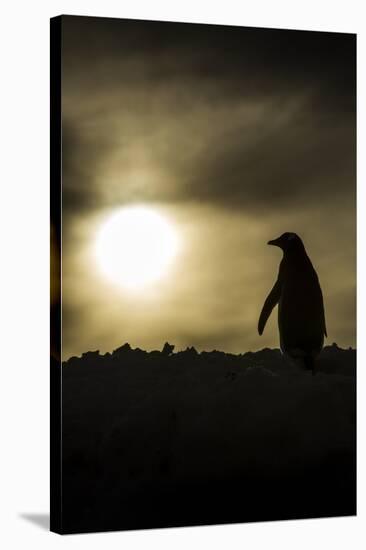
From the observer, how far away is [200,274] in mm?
10156

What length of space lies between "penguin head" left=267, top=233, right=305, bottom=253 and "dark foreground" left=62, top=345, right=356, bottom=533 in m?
0.65

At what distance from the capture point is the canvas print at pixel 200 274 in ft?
32.3

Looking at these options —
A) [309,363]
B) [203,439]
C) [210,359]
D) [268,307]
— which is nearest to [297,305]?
[268,307]

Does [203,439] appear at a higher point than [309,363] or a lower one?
lower

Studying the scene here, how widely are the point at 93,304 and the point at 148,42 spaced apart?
1.59m

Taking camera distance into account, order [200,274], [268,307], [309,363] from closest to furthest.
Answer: [200,274] → [268,307] → [309,363]

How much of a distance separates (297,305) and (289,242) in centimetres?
42

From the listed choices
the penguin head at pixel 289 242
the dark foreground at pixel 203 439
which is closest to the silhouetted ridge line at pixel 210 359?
the dark foreground at pixel 203 439

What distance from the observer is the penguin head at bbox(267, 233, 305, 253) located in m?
10.4

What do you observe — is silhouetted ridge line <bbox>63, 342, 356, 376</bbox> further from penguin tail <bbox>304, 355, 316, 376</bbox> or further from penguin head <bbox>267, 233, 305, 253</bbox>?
penguin head <bbox>267, 233, 305, 253</bbox>

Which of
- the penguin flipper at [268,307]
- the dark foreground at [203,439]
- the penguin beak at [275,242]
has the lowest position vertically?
the dark foreground at [203,439]

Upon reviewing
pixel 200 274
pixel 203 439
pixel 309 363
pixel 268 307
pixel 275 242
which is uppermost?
pixel 275 242

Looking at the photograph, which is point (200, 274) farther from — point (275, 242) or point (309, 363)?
point (309, 363)

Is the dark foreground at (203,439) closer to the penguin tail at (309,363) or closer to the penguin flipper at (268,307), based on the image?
the penguin tail at (309,363)
